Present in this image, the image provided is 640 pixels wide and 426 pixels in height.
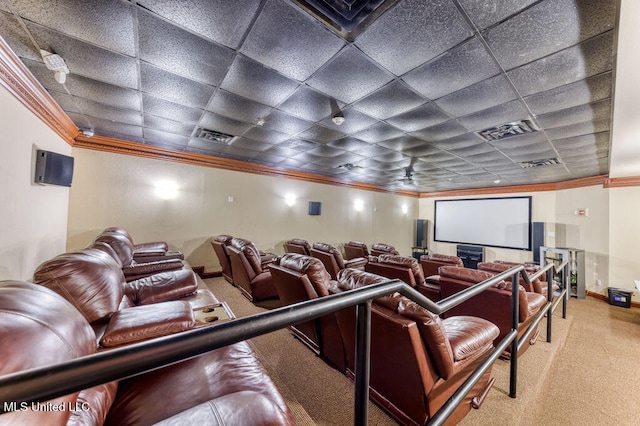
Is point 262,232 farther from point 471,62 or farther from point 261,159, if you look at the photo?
point 471,62

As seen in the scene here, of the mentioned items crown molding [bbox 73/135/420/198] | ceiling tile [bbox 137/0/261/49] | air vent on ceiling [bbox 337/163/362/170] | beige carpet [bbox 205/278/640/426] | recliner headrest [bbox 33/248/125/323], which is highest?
ceiling tile [bbox 137/0/261/49]

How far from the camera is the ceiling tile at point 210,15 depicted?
1.48 meters

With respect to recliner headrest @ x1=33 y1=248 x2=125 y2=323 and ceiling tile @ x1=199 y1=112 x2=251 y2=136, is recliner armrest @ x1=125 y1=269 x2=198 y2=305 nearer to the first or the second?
recliner headrest @ x1=33 y1=248 x2=125 y2=323

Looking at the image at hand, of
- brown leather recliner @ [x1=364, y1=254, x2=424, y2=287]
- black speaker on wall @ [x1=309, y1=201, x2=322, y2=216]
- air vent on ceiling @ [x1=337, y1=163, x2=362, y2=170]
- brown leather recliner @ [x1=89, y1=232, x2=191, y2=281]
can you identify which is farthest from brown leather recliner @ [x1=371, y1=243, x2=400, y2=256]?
brown leather recliner @ [x1=89, y1=232, x2=191, y2=281]

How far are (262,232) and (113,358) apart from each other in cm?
568

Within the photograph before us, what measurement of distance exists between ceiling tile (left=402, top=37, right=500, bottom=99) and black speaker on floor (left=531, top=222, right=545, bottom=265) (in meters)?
6.04

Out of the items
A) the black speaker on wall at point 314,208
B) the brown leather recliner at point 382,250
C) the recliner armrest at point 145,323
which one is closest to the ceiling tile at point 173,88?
the recliner armrest at point 145,323

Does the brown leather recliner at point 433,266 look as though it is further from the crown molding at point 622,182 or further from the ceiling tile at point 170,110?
the crown molding at point 622,182

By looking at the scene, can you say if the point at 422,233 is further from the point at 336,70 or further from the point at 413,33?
the point at 413,33

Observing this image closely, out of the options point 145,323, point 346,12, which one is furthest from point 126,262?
point 346,12

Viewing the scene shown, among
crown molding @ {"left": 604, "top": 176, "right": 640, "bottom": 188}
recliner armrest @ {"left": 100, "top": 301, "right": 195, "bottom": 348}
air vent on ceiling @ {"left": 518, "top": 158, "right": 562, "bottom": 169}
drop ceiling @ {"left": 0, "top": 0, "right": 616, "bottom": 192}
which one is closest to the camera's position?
recliner armrest @ {"left": 100, "top": 301, "right": 195, "bottom": 348}

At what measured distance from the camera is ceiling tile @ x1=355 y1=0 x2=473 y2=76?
1461 millimetres

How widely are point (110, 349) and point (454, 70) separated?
2717mm

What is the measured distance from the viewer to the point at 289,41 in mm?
1764
